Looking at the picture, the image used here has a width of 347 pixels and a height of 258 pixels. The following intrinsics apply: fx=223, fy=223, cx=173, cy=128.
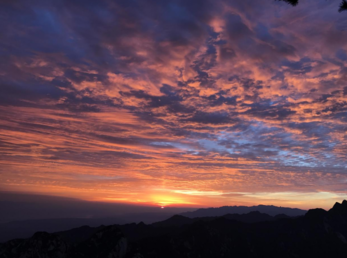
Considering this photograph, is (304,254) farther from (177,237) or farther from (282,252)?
(177,237)

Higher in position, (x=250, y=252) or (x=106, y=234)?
(x=106, y=234)

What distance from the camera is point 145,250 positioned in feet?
494

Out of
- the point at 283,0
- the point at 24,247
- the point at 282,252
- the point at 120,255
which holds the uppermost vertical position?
the point at 283,0

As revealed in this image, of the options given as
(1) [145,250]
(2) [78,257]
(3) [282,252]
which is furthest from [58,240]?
(3) [282,252]

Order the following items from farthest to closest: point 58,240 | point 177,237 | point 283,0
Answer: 1. point 177,237
2. point 58,240
3. point 283,0

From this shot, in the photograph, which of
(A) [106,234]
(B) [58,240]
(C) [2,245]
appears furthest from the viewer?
(A) [106,234]

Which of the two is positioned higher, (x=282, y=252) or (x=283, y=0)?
(x=283, y=0)

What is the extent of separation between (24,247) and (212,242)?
140869 mm

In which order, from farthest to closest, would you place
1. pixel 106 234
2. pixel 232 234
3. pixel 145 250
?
pixel 232 234 < pixel 145 250 < pixel 106 234

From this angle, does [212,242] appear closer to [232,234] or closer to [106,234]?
[232,234]

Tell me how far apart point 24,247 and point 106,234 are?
1255 inches

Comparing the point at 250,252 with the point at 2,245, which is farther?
the point at 250,252

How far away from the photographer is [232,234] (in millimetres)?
195250

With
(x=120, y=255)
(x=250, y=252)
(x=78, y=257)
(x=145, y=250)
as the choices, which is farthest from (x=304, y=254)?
(x=78, y=257)
